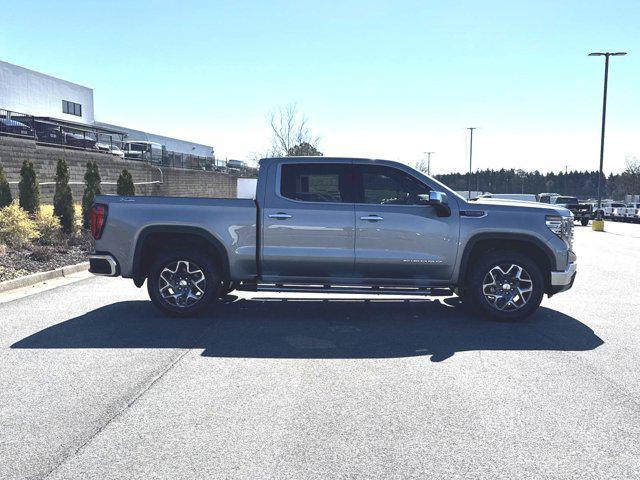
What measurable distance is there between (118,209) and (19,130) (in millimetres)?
20375

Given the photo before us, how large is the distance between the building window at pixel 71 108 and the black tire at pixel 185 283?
50755mm

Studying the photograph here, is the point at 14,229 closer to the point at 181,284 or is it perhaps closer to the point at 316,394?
the point at 181,284

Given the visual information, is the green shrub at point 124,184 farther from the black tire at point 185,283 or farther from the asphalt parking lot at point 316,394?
the black tire at point 185,283

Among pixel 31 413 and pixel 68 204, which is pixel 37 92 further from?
pixel 31 413

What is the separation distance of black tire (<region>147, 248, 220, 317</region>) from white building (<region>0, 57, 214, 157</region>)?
36.3 m

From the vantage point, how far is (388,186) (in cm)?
727

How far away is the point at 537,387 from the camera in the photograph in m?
4.76

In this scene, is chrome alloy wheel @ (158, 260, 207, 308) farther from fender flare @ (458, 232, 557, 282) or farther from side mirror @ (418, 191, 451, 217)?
fender flare @ (458, 232, 557, 282)

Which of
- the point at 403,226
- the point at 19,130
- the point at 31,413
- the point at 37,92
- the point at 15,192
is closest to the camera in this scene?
the point at 31,413

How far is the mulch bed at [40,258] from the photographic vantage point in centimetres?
1016

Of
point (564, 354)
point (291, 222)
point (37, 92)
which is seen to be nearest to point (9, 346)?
point (291, 222)

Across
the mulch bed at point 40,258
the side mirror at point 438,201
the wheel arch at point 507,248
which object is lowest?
the mulch bed at point 40,258

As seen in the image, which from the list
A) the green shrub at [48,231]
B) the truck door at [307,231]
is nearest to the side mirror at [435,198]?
the truck door at [307,231]

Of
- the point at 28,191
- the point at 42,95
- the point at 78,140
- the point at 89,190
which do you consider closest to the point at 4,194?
the point at 28,191
